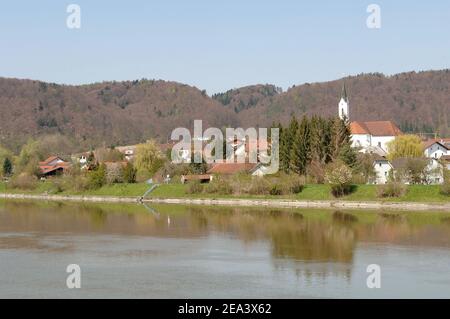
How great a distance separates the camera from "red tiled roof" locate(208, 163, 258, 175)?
48.3 metres

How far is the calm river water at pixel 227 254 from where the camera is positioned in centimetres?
1667

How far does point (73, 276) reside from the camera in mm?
18172

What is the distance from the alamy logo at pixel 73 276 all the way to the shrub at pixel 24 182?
36.9 m

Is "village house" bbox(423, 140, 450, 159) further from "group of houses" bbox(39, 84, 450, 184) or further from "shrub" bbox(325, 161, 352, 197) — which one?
"shrub" bbox(325, 161, 352, 197)

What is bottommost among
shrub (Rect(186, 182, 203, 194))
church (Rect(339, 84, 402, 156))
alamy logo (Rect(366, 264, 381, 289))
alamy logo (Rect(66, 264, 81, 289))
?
alamy logo (Rect(366, 264, 381, 289))

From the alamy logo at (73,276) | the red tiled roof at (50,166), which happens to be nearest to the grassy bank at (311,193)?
the red tiled roof at (50,166)

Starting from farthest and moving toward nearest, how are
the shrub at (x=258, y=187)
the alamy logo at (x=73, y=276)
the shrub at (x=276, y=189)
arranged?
1. the shrub at (x=258, y=187)
2. the shrub at (x=276, y=189)
3. the alamy logo at (x=73, y=276)

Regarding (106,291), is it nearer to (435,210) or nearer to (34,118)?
(435,210)

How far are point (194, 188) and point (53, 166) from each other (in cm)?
2665

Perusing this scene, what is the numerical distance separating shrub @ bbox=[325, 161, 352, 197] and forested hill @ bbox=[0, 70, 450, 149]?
69.0m

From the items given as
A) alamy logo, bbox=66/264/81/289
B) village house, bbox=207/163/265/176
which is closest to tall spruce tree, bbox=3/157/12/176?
village house, bbox=207/163/265/176

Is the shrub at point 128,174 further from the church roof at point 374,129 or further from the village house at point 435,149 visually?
the village house at point 435,149

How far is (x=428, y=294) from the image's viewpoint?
16.0 metres
